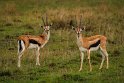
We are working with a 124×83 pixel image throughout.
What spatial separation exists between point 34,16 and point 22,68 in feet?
33.7

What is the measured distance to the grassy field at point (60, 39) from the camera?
41.0ft

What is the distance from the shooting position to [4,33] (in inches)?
766

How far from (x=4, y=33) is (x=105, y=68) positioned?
700 cm

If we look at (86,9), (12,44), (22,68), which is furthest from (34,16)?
(22,68)

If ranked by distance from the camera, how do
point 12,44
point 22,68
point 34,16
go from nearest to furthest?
point 22,68 → point 12,44 → point 34,16

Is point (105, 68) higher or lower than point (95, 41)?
lower

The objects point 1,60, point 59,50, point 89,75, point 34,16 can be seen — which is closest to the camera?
point 89,75

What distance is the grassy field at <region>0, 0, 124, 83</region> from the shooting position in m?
12.5

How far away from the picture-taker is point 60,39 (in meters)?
18.5

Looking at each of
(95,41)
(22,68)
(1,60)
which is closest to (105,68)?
(95,41)

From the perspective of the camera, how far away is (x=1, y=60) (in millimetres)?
14664

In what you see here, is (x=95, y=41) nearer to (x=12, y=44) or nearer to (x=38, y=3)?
(x=12, y=44)

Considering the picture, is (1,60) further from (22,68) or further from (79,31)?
(79,31)

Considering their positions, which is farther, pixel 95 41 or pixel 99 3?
pixel 99 3
